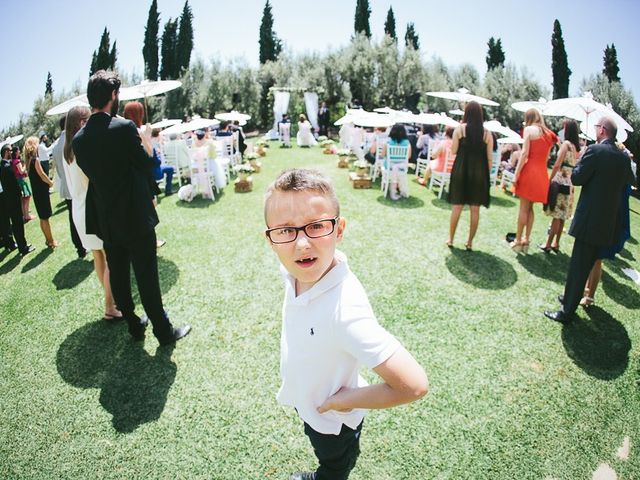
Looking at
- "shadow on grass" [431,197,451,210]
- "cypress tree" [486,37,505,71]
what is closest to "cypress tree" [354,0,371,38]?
"cypress tree" [486,37,505,71]

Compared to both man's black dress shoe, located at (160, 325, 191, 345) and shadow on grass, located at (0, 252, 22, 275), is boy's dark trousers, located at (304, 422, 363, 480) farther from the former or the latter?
shadow on grass, located at (0, 252, 22, 275)

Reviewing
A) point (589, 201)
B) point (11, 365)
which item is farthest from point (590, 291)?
point (11, 365)

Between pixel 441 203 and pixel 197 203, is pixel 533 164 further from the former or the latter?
pixel 197 203

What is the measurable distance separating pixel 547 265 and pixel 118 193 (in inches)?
217

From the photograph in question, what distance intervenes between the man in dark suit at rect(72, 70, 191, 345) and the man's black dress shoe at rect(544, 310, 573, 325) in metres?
3.99

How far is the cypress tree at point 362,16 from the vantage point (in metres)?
32.0

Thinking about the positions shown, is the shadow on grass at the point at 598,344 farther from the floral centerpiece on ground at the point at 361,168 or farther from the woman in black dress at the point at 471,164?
the floral centerpiece on ground at the point at 361,168

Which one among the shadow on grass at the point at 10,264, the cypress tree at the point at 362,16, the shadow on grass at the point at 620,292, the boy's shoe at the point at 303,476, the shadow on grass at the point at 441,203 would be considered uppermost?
the cypress tree at the point at 362,16

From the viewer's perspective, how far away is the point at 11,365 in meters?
3.23

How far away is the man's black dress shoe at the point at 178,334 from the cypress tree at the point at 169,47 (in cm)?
3700

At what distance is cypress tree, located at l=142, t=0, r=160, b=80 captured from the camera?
34156 millimetres

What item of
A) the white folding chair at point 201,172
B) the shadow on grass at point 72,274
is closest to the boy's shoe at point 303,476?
the shadow on grass at point 72,274

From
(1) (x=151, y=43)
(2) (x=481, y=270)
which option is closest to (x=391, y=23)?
(1) (x=151, y=43)

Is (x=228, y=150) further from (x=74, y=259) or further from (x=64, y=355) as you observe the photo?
(x=64, y=355)
